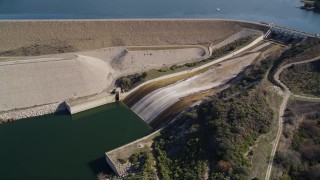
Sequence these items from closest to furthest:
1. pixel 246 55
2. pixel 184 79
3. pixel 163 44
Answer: pixel 184 79
pixel 246 55
pixel 163 44

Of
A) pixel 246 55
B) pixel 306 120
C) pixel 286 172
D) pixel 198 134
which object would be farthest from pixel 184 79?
pixel 286 172

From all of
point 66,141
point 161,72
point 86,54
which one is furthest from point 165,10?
point 66,141

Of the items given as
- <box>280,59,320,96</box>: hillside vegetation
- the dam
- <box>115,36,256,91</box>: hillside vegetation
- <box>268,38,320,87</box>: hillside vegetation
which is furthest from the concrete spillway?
<box>280,59,320,96</box>: hillside vegetation

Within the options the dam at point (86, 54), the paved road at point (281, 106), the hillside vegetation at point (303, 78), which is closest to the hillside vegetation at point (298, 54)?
the paved road at point (281, 106)

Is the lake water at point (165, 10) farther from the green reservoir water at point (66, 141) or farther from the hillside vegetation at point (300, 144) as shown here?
the hillside vegetation at point (300, 144)

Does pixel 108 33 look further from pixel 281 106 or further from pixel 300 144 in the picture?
pixel 300 144

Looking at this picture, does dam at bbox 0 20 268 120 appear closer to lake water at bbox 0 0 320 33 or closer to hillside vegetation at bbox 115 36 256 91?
hillside vegetation at bbox 115 36 256 91

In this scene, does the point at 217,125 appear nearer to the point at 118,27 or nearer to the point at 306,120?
the point at 306,120
